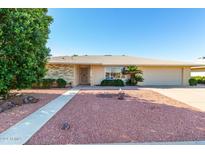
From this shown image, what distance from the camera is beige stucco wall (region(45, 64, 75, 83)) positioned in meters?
22.2

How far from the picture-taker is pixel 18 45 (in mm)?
10180

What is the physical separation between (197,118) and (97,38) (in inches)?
857

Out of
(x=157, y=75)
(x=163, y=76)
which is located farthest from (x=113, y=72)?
(x=163, y=76)

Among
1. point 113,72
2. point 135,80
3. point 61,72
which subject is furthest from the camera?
point 113,72

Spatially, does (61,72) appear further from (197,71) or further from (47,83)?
(197,71)

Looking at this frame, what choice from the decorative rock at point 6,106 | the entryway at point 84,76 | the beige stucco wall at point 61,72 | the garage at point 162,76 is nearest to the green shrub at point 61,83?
the beige stucco wall at point 61,72

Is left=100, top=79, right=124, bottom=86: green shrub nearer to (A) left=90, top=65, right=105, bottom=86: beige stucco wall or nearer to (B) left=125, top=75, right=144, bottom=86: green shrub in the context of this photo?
(A) left=90, top=65, right=105, bottom=86: beige stucco wall

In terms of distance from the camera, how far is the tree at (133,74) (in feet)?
76.0

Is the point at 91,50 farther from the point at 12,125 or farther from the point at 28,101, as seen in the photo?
the point at 12,125

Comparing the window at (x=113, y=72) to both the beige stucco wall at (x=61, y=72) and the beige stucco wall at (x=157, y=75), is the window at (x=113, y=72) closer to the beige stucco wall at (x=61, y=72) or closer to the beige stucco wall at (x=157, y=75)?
the beige stucco wall at (x=157, y=75)

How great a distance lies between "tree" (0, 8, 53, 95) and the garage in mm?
14995

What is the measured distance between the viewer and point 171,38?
24.4 m

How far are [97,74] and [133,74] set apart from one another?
419 cm
